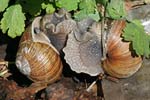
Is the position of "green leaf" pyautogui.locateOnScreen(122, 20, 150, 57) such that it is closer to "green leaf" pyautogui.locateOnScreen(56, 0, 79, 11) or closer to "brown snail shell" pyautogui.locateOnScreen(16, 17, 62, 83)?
"green leaf" pyautogui.locateOnScreen(56, 0, 79, 11)

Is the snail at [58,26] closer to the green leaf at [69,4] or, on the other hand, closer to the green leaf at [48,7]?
the green leaf at [48,7]

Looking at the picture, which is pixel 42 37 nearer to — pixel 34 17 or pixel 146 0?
pixel 34 17

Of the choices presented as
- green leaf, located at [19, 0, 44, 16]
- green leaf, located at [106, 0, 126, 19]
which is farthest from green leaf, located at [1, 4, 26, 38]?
green leaf, located at [106, 0, 126, 19]

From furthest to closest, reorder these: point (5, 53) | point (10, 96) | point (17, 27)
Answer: point (5, 53) < point (10, 96) < point (17, 27)

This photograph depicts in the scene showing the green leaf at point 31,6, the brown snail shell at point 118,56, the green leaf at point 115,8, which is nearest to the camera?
the green leaf at point 115,8

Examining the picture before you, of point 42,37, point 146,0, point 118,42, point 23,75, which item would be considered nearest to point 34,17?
point 42,37

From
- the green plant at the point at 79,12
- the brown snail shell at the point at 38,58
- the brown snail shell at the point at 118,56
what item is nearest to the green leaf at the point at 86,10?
the green plant at the point at 79,12
